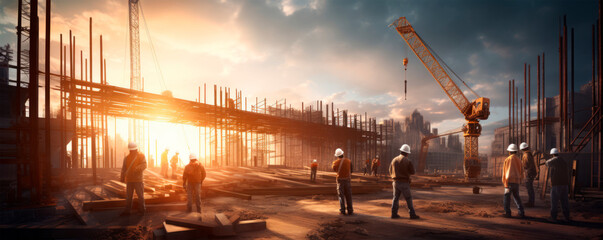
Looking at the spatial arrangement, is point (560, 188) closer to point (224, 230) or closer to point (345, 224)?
point (345, 224)

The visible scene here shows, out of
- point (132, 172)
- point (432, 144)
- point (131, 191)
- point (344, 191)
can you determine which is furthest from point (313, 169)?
point (432, 144)

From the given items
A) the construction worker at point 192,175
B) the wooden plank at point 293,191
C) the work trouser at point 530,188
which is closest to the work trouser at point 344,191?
the construction worker at point 192,175

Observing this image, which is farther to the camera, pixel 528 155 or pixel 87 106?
pixel 87 106

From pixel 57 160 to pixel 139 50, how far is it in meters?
21.8

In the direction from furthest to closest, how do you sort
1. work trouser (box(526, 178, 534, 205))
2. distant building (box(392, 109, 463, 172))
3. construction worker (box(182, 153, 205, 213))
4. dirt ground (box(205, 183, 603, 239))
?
1. distant building (box(392, 109, 463, 172))
2. work trouser (box(526, 178, 534, 205))
3. construction worker (box(182, 153, 205, 213))
4. dirt ground (box(205, 183, 603, 239))

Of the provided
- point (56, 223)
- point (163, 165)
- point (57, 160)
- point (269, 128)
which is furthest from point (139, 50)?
point (56, 223)

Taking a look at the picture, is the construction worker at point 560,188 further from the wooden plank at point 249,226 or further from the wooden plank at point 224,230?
the wooden plank at point 224,230

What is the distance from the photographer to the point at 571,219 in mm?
7590

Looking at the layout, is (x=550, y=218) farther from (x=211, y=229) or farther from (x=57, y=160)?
(x=57, y=160)

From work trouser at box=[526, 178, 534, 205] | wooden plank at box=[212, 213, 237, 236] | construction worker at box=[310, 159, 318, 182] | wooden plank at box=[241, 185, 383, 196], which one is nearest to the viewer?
wooden plank at box=[212, 213, 237, 236]

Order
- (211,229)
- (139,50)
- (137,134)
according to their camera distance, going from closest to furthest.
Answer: (211,229), (137,134), (139,50)

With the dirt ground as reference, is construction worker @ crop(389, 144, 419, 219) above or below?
above

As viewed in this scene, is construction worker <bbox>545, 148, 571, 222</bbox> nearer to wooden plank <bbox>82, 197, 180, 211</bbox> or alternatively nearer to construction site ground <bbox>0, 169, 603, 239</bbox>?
construction site ground <bbox>0, 169, 603, 239</bbox>

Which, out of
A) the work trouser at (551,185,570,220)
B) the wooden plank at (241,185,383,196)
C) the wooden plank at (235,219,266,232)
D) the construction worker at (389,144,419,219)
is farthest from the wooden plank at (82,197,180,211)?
the work trouser at (551,185,570,220)
